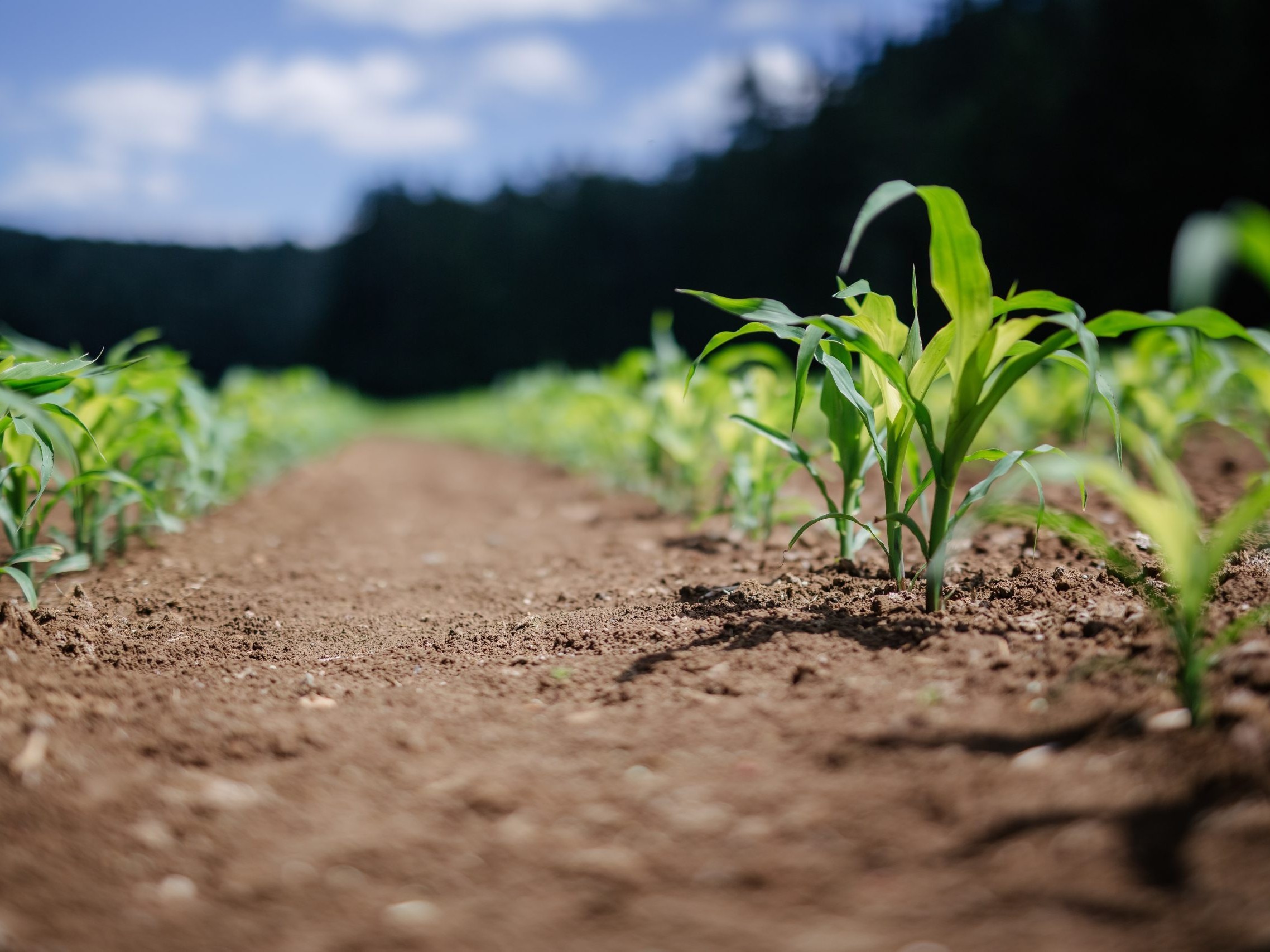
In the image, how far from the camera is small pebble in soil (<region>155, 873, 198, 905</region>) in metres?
0.74

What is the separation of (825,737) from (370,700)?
0.71 metres

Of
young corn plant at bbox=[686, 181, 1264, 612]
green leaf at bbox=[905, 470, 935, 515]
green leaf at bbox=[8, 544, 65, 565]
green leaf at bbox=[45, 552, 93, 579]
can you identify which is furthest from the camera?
green leaf at bbox=[45, 552, 93, 579]

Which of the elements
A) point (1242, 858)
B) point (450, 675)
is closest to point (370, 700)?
point (450, 675)

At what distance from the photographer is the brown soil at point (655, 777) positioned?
0.68 meters

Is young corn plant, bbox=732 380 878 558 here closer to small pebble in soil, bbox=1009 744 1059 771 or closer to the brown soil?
the brown soil

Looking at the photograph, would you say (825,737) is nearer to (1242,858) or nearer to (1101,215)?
(1242,858)

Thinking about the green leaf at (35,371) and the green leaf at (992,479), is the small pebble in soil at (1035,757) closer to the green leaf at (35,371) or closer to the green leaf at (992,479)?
the green leaf at (992,479)

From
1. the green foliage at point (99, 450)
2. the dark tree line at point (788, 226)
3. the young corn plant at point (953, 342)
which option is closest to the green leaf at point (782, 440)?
the young corn plant at point (953, 342)

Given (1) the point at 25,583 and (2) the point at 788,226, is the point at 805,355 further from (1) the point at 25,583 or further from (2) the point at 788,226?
(2) the point at 788,226

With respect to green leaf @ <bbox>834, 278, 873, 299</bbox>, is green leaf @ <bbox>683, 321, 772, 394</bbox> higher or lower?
lower

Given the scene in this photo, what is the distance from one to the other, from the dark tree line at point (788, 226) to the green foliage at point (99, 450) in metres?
10.5

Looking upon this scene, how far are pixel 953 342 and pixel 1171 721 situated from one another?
632 mm

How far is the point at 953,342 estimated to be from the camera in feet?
4.09

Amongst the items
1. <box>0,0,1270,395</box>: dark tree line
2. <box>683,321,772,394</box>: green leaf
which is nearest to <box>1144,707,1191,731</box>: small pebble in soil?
<box>683,321,772,394</box>: green leaf
